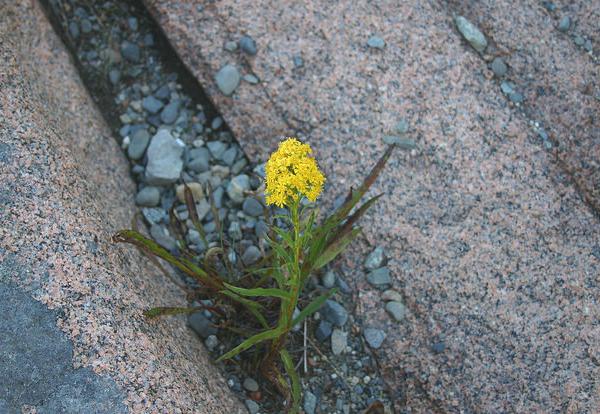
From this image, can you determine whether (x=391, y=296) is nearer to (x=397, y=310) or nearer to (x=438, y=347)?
(x=397, y=310)


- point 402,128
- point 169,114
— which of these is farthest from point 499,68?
point 169,114

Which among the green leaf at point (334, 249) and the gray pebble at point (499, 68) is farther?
the gray pebble at point (499, 68)

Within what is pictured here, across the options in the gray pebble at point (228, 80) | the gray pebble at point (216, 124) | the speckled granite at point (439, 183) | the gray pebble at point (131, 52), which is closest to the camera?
the speckled granite at point (439, 183)

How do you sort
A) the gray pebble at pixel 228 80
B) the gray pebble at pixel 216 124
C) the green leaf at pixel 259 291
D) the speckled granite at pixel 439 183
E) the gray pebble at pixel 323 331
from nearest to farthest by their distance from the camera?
the green leaf at pixel 259 291 < the speckled granite at pixel 439 183 < the gray pebble at pixel 323 331 < the gray pebble at pixel 228 80 < the gray pebble at pixel 216 124

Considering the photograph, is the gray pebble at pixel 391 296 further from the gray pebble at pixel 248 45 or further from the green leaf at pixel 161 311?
the gray pebble at pixel 248 45

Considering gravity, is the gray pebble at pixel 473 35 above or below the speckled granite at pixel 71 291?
above

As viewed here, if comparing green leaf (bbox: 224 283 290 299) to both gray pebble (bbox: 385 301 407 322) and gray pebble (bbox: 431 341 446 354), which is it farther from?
gray pebble (bbox: 431 341 446 354)

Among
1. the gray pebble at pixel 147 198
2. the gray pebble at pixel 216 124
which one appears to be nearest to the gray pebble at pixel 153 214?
the gray pebble at pixel 147 198
